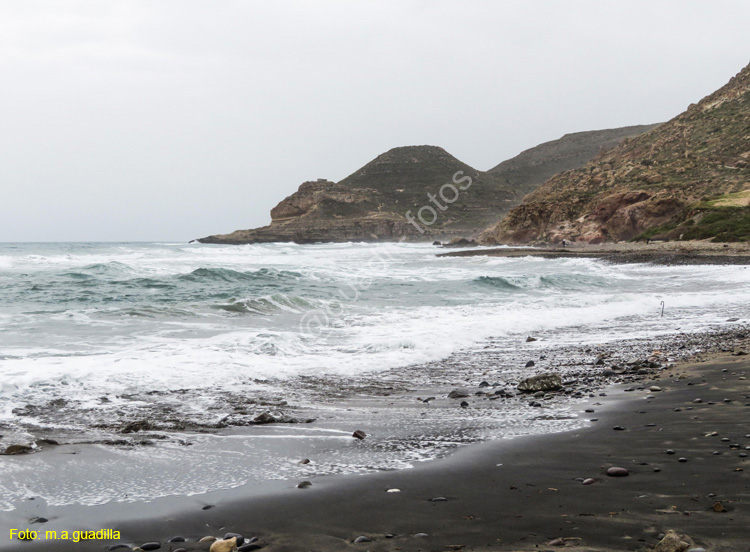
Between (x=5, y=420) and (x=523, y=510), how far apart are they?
5.07 metres

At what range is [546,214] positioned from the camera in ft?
219

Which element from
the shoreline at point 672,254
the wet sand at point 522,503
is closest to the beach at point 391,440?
the wet sand at point 522,503

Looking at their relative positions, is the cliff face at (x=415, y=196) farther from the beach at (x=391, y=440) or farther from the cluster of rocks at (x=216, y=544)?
the cluster of rocks at (x=216, y=544)

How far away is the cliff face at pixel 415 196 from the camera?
4697 inches

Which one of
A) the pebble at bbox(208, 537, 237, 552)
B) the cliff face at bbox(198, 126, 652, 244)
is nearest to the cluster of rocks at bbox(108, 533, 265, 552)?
the pebble at bbox(208, 537, 237, 552)

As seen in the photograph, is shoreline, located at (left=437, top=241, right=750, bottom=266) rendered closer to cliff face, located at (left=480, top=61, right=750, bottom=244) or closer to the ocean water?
cliff face, located at (left=480, top=61, right=750, bottom=244)

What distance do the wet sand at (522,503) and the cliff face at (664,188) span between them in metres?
39.3

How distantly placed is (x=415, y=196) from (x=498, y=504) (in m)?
140

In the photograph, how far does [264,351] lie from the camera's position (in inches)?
387

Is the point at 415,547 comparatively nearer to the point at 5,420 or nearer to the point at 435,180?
the point at 5,420

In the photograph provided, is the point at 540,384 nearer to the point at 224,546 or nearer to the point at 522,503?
the point at 522,503

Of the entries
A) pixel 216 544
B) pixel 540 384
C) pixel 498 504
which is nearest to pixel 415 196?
pixel 540 384

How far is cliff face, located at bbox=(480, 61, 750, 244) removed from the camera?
157 ft

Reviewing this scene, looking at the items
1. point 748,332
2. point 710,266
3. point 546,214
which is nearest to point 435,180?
point 546,214
